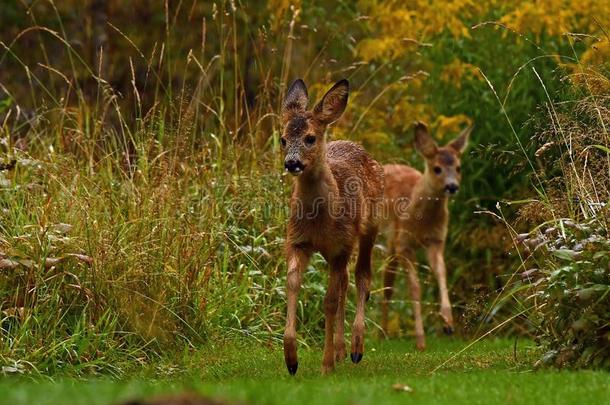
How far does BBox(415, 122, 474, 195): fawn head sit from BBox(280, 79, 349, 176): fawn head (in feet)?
11.8

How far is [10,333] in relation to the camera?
827 cm

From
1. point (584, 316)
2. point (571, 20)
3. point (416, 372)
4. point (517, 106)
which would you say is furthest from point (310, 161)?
point (571, 20)

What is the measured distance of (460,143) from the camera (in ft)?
41.5

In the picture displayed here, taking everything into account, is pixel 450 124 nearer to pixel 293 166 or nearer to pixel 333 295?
pixel 333 295

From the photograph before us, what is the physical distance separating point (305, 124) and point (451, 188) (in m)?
3.95

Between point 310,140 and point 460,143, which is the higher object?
point 310,140

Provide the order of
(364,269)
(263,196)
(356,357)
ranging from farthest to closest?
1. (263,196)
2. (364,269)
3. (356,357)

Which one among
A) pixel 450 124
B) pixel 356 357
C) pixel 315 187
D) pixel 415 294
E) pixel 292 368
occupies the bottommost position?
pixel 415 294

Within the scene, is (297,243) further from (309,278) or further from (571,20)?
(571,20)

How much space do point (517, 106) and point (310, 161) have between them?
4719 mm

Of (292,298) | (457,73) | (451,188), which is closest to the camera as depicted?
(292,298)

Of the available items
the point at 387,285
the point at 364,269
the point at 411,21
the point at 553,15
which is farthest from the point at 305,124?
the point at 553,15

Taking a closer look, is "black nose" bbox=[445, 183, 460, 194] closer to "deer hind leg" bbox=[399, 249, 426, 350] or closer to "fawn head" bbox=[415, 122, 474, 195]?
"fawn head" bbox=[415, 122, 474, 195]

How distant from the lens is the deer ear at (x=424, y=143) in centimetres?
1272
